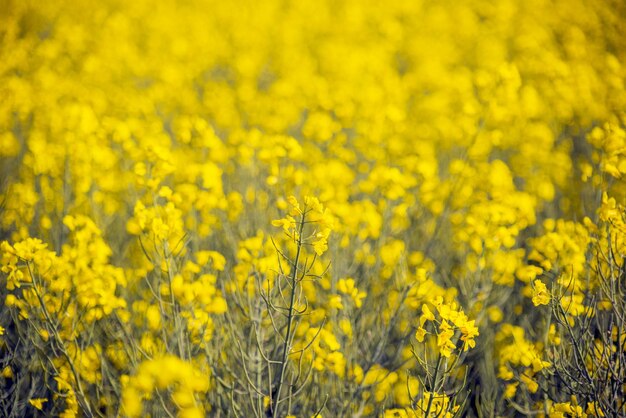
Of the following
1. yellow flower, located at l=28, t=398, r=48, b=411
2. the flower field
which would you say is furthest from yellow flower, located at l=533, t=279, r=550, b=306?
yellow flower, located at l=28, t=398, r=48, b=411

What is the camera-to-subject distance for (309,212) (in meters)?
2.45

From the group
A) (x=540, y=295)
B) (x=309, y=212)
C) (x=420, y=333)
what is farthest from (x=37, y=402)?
(x=540, y=295)

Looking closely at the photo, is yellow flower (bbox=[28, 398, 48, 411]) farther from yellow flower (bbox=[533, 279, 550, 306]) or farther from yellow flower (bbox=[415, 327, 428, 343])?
yellow flower (bbox=[533, 279, 550, 306])

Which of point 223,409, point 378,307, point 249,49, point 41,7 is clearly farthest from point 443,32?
point 223,409

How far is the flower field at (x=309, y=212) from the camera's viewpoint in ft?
8.27

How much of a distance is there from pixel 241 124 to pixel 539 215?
3.19 metres

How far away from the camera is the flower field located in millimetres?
2520

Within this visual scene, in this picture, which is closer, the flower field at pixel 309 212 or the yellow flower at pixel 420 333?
the yellow flower at pixel 420 333

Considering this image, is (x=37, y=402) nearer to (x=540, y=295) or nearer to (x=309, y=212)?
(x=309, y=212)

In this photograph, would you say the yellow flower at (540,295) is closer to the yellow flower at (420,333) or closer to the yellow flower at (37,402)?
the yellow flower at (420,333)

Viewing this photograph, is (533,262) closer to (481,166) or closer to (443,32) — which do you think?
(481,166)

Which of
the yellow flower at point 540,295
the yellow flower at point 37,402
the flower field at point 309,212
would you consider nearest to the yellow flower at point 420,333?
the flower field at point 309,212

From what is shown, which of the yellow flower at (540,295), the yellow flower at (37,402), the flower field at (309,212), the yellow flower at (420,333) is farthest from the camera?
the flower field at (309,212)

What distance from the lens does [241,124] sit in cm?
638
